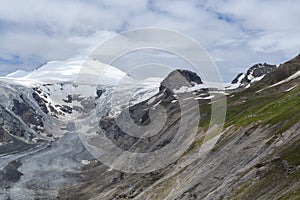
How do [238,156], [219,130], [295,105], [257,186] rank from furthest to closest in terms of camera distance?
[219,130]
[295,105]
[238,156]
[257,186]

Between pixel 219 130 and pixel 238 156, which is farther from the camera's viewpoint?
pixel 219 130

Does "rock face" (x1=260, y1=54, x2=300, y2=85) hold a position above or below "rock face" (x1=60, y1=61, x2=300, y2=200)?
above

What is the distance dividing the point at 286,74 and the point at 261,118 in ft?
294

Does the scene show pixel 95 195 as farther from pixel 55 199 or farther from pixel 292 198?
pixel 292 198

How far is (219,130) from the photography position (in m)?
101

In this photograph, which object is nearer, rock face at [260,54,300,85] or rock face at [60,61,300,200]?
rock face at [60,61,300,200]

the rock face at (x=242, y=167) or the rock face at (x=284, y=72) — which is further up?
the rock face at (x=284, y=72)

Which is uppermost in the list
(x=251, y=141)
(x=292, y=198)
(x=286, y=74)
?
(x=286, y=74)

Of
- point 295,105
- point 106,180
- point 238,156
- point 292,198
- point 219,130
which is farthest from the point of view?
point 106,180

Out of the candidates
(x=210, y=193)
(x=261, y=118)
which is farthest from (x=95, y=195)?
(x=210, y=193)

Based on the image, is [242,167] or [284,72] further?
[284,72]

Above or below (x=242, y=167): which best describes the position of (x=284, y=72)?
above

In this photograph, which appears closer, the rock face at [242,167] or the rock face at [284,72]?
the rock face at [242,167]

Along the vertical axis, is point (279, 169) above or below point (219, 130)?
below
